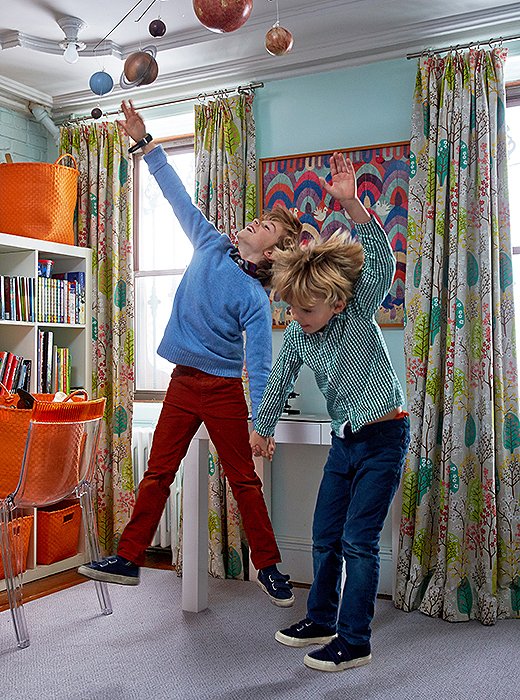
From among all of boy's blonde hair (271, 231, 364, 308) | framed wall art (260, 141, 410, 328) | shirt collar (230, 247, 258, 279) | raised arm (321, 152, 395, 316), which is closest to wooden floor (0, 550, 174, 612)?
framed wall art (260, 141, 410, 328)

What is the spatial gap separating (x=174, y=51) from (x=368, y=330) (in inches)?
82.7

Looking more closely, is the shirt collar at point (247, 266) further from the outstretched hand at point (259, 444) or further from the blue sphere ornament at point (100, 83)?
the blue sphere ornament at point (100, 83)

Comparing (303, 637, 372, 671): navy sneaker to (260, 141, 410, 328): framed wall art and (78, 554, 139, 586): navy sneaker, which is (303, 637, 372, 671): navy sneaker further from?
(260, 141, 410, 328): framed wall art

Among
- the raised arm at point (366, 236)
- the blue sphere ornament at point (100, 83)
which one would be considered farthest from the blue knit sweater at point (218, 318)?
the raised arm at point (366, 236)

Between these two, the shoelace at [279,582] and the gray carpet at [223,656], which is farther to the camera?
the shoelace at [279,582]

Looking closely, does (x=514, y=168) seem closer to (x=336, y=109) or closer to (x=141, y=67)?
(x=336, y=109)

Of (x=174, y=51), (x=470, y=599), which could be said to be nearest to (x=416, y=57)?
(x=174, y=51)

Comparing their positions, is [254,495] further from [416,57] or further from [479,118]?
[416,57]

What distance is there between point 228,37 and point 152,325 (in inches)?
Answer: 64.0

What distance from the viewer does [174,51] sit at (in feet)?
12.8

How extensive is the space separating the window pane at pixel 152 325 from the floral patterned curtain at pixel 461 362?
1530mm

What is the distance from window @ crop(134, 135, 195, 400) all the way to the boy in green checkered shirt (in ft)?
6.52

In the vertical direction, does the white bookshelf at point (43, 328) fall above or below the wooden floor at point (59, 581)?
above

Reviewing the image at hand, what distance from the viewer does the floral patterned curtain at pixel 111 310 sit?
429 cm
